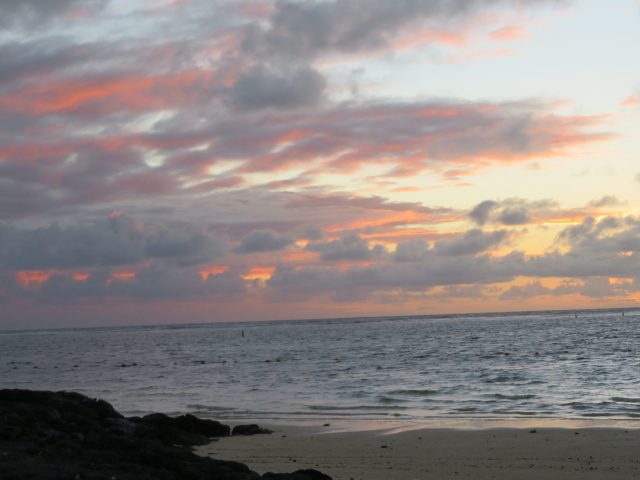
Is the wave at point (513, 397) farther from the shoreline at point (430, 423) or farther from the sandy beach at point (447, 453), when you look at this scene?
the sandy beach at point (447, 453)

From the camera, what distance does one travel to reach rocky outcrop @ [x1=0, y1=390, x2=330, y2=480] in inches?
432

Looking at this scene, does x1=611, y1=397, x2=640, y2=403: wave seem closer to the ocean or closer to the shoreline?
the ocean

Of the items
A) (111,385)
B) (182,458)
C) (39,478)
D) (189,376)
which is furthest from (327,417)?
(189,376)

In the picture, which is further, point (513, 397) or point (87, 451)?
point (513, 397)

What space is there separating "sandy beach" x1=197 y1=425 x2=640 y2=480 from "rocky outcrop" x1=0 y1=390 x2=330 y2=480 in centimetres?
298

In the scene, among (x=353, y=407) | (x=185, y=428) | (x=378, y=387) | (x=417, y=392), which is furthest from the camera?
(x=378, y=387)

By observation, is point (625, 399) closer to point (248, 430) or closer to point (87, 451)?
point (248, 430)

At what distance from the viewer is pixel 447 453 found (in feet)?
58.1

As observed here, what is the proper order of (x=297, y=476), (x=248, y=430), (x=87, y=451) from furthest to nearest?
(x=248, y=430) < (x=297, y=476) < (x=87, y=451)

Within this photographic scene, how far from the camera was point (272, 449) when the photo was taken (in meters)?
19.0

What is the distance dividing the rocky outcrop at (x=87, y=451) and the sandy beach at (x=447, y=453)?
9.76ft

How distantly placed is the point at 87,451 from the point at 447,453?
9169 millimetres

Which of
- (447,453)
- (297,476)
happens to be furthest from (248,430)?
(297,476)

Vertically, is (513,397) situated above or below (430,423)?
below
